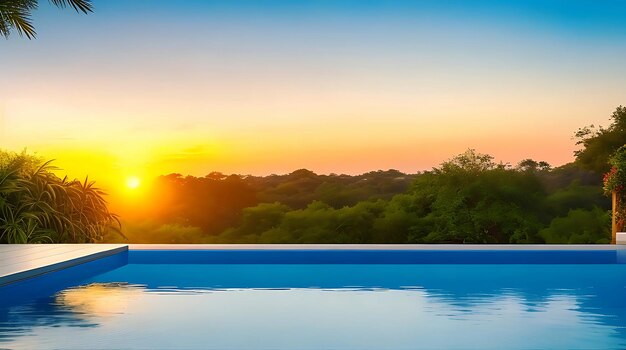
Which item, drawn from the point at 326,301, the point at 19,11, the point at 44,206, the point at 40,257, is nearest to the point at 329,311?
the point at 326,301

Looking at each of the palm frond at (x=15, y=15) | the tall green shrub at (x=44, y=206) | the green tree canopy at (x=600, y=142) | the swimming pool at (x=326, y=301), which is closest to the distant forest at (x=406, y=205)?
the green tree canopy at (x=600, y=142)

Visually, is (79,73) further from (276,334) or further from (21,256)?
(276,334)

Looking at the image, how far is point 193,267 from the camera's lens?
9.80 m

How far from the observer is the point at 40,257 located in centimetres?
739

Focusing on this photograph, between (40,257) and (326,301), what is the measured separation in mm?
2617

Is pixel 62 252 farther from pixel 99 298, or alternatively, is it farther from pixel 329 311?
pixel 329 311

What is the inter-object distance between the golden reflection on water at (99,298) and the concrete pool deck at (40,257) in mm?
252

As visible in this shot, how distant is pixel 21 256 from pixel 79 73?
7021mm

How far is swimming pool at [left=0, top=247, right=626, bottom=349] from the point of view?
4.92 meters

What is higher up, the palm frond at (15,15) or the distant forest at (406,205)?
the palm frond at (15,15)

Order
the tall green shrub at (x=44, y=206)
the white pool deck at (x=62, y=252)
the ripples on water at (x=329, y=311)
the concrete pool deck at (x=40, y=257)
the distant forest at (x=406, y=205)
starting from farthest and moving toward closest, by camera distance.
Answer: the distant forest at (x=406, y=205), the tall green shrub at (x=44, y=206), the white pool deck at (x=62, y=252), the concrete pool deck at (x=40, y=257), the ripples on water at (x=329, y=311)

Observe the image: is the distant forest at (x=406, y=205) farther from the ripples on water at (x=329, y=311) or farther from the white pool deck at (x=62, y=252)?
the ripples on water at (x=329, y=311)

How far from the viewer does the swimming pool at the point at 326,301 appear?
492 centimetres

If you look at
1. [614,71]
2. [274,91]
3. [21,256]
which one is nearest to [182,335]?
[21,256]
